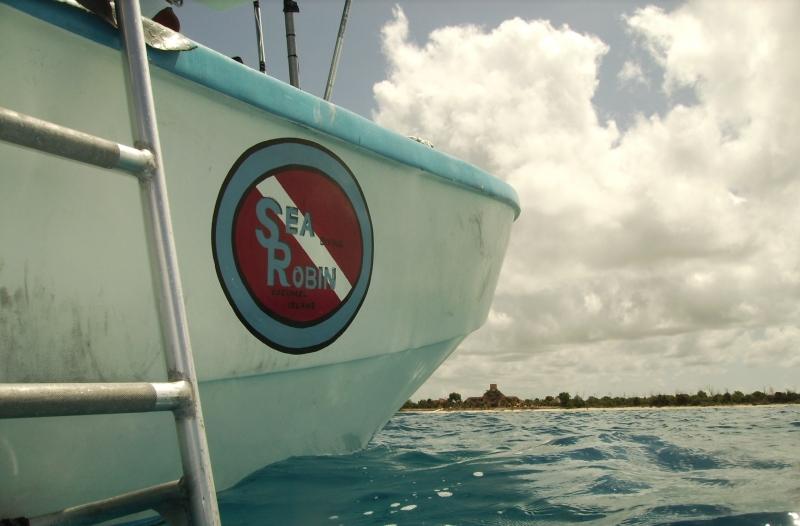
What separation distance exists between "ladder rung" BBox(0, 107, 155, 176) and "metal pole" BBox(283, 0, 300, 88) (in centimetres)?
203

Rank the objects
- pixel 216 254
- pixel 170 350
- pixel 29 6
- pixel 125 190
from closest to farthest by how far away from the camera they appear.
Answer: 1. pixel 170 350
2. pixel 29 6
3. pixel 125 190
4. pixel 216 254

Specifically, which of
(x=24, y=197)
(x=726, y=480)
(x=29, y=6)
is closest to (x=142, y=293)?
(x=24, y=197)

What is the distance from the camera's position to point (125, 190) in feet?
5.13

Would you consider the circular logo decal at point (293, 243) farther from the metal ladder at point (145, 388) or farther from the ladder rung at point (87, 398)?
the ladder rung at point (87, 398)

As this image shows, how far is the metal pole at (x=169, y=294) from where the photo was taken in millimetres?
1098

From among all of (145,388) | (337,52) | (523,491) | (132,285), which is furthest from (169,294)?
(337,52)

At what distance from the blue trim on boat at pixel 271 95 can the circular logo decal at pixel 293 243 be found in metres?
0.11

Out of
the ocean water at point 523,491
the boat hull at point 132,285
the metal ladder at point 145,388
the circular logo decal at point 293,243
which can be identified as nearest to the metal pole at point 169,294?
the metal ladder at point 145,388

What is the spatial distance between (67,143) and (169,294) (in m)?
0.33

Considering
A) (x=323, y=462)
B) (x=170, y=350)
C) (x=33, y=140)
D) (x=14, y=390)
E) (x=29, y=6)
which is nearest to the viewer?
(x=14, y=390)

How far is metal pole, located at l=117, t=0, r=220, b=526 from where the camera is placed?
1.10 meters

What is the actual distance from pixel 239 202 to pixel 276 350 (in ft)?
1.61

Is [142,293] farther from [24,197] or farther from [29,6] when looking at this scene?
[29,6]

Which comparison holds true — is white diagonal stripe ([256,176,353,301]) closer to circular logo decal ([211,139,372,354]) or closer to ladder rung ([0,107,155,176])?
circular logo decal ([211,139,372,354])
